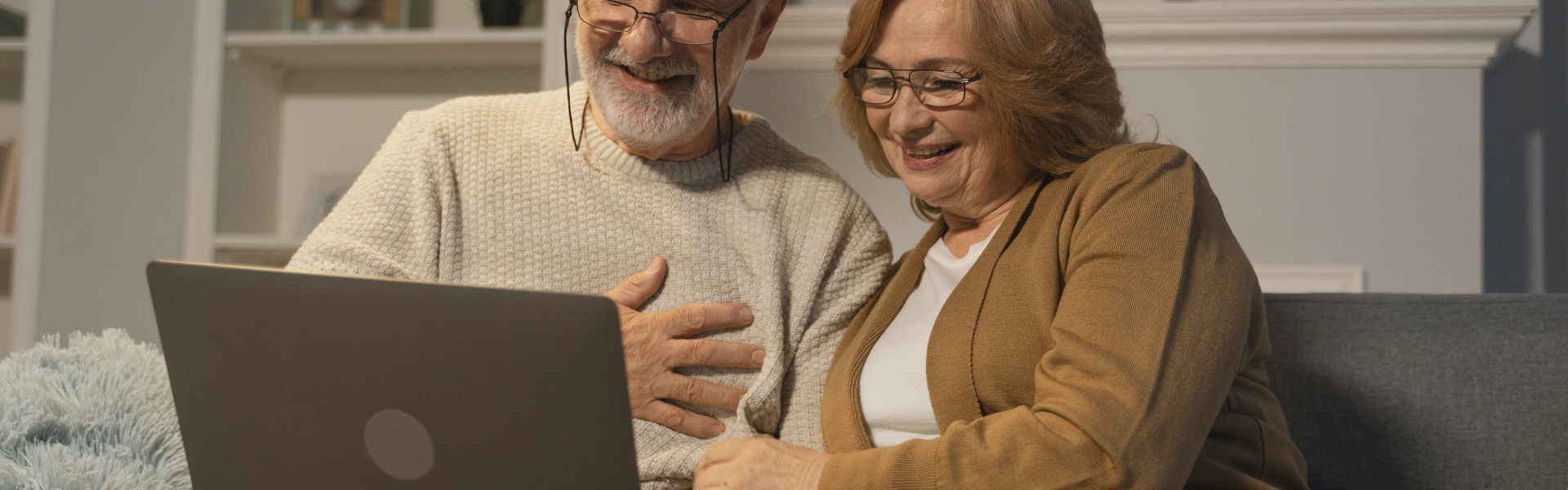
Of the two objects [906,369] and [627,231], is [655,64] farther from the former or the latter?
[906,369]

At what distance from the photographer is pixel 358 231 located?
116 centimetres

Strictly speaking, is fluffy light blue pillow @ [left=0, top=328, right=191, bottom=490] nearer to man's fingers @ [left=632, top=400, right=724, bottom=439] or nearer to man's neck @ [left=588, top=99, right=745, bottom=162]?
man's fingers @ [left=632, top=400, right=724, bottom=439]

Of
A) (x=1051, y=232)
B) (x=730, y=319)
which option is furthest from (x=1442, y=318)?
(x=730, y=319)

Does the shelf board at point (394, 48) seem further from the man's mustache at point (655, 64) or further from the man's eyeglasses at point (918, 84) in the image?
the man's eyeglasses at point (918, 84)

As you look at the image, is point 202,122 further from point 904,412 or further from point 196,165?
point 904,412

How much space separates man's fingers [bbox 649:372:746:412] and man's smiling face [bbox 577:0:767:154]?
0.29 meters

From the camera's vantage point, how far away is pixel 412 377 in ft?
2.29

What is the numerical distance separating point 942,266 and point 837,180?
219mm

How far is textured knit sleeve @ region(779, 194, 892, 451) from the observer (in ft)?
3.93

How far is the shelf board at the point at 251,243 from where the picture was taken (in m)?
2.19

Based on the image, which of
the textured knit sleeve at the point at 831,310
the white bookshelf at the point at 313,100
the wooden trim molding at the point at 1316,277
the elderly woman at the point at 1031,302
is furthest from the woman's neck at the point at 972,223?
the white bookshelf at the point at 313,100

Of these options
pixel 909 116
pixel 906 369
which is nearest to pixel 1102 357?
pixel 906 369

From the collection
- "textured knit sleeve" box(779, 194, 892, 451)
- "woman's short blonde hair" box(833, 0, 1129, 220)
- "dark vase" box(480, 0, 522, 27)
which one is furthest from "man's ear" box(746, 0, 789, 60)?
"dark vase" box(480, 0, 522, 27)

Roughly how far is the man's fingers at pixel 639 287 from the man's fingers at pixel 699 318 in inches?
1.3
